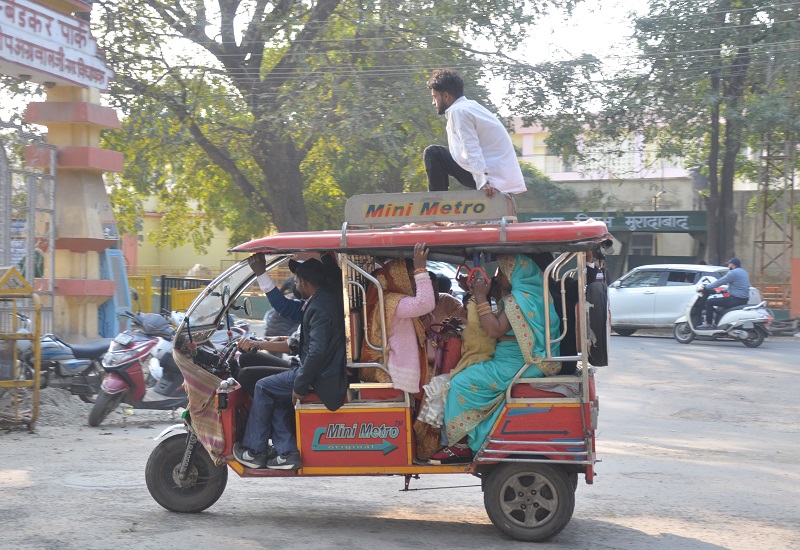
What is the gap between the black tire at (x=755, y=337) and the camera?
1797 cm

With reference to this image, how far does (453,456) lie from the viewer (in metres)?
5.72

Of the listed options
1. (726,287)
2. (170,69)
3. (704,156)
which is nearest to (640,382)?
(726,287)

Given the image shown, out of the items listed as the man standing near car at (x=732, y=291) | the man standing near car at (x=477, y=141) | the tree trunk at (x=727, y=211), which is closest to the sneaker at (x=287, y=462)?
the man standing near car at (x=477, y=141)

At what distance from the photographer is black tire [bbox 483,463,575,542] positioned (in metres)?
5.44

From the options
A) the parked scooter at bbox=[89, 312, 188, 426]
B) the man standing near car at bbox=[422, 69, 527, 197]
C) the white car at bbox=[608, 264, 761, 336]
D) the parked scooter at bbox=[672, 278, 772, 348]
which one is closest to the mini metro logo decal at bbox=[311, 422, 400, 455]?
the man standing near car at bbox=[422, 69, 527, 197]

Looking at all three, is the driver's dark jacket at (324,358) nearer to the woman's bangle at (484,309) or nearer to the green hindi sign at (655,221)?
the woman's bangle at (484,309)

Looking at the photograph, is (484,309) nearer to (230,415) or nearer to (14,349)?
(230,415)

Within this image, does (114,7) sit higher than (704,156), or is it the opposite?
(114,7)

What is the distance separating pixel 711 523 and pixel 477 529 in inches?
57.8

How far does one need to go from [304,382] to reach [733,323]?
1408 cm

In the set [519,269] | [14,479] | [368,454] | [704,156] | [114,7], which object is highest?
[114,7]

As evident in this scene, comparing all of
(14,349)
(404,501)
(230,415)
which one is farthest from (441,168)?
(14,349)

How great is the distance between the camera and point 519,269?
18.3 ft

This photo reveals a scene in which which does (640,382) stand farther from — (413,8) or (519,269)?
(413,8)
